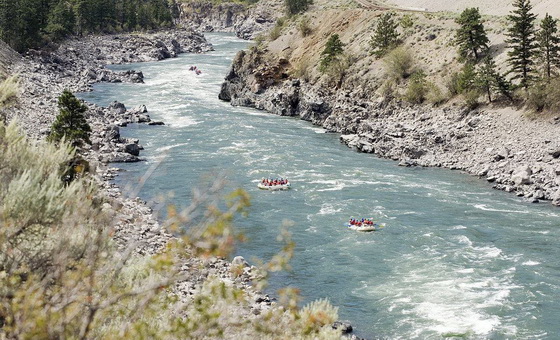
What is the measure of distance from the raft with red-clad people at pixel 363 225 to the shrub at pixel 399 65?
1398 inches

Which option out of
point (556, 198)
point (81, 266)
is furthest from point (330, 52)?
point (81, 266)

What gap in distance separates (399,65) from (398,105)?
6546 mm

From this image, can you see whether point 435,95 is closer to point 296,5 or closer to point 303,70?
point 303,70

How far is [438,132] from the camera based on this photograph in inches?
2144

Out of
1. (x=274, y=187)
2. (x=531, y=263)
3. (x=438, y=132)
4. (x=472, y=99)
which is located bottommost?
(x=531, y=263)

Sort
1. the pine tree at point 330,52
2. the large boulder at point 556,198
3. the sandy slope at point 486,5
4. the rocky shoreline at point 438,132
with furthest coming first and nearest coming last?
the sandy slope at point 486,5, the pine tree at point 330,52, the rocky shoreline at point 438,132, the large boulder at point 556,198

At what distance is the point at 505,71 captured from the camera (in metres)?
57.3

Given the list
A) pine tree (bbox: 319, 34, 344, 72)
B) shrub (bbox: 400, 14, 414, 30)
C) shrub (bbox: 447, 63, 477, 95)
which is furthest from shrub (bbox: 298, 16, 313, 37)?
shrub (bbox: 447, 63, 477, 95)

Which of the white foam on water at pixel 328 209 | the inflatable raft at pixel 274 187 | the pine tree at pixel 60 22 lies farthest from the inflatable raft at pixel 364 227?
the pine tree at pixel 60 22

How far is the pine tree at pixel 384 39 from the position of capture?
245ft

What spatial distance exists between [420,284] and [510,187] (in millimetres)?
17761

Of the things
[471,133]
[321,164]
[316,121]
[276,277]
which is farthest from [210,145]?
[276,277]

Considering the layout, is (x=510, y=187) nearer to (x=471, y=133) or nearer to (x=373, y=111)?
(x=471, y=133)

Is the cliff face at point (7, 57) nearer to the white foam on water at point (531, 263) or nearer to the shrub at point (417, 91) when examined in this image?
the shrub at point (417, 91)
